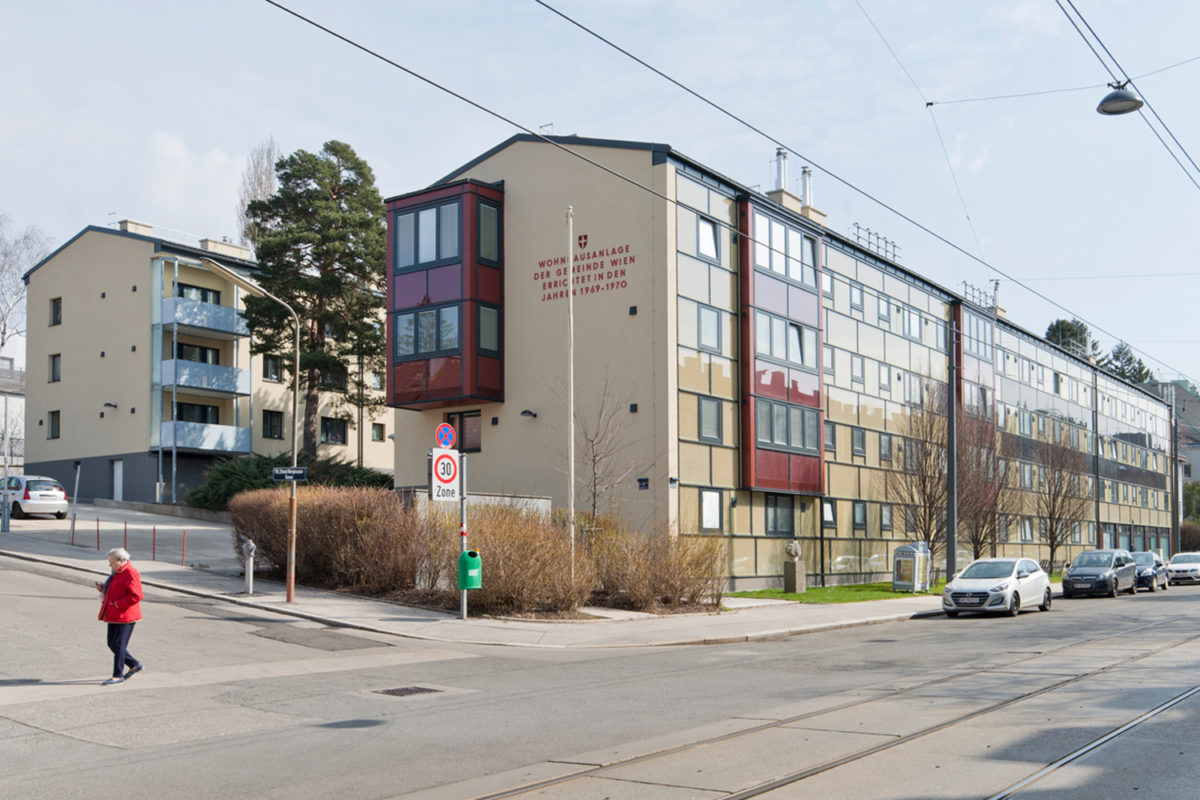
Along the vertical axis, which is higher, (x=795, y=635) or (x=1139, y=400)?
(x=1139, y=400)

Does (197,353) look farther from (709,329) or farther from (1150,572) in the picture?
(1150,572)

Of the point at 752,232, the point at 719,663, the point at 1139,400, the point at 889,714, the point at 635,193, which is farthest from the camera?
the point at 1139,400

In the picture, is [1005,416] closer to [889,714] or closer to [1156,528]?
[1156,528]

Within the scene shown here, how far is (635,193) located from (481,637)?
1555 centimetres

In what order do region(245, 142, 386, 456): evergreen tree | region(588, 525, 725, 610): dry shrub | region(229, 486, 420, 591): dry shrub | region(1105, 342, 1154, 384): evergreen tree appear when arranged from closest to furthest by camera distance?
region(229, 486, 420, 591): dry shrub < region(588, 525, 725, 610): dry shrub < region(245, 142, 386, 456): evergreen tree < region(1105, 342, 1154, 384): evergreen tree

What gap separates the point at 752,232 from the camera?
32.2m

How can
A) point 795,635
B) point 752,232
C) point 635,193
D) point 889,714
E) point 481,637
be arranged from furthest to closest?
point 752,232 < point 635,193 < point 795,635 < point 481,637 < point 889,714

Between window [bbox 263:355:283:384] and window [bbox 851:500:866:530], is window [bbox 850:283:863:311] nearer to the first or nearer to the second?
window [bbox 851:500:866:530]

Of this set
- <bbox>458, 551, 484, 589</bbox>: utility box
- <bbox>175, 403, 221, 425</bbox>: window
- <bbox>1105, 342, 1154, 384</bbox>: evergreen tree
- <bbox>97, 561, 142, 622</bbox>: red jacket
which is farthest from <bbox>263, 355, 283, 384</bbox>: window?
<bbox>1105, 342, 1154, 384</bbox>: evergreen tree

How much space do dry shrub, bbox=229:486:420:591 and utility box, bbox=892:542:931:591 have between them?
1724 cm

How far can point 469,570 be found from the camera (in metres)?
19.9

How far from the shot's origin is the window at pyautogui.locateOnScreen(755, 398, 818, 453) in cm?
3186

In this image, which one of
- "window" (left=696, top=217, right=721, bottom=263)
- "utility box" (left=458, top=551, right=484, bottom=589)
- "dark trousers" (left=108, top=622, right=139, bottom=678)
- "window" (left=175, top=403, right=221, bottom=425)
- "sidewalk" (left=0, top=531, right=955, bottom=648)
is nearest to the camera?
"dark trousers" (left=108, top=622, right=139, bottom=678)

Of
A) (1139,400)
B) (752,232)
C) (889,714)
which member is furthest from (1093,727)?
(1139,400)
